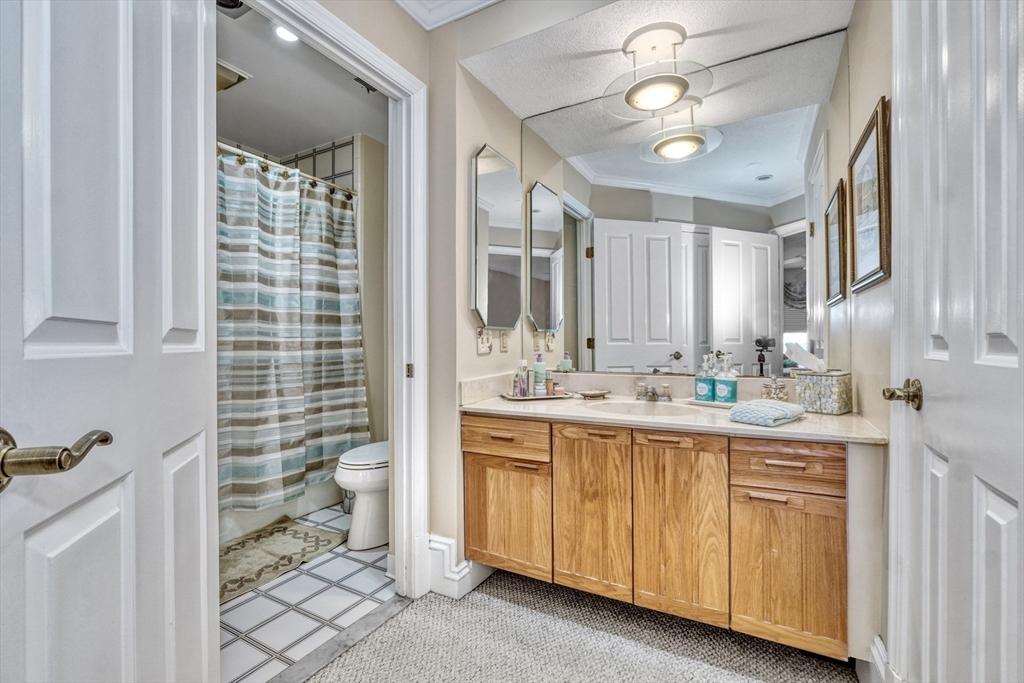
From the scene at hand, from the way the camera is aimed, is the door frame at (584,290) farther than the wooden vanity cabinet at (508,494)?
Yes

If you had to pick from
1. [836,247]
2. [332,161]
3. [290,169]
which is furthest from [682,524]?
[332,161]

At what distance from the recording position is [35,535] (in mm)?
527

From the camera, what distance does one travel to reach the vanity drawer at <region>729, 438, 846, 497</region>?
1.37 m

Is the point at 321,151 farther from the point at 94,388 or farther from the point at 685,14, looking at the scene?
the point at 94,388

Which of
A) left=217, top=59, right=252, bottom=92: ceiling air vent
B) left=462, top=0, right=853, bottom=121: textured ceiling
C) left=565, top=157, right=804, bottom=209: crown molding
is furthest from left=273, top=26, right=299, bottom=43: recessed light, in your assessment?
left=565, top=157, right=804, bottom=209: crown molding

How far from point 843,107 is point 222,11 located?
8.28 ft

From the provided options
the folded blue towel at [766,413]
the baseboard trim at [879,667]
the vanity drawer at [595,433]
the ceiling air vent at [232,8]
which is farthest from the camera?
the ceiling air vent at [232,8]

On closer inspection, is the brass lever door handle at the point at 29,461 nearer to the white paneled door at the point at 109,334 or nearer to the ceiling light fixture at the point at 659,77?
the white paneled door at the point at 109,334

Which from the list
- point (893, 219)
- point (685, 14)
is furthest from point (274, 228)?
point (893, 219)

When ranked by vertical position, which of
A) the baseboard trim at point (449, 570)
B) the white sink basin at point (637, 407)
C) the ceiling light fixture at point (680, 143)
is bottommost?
the baseboard trim at point (449, 570)

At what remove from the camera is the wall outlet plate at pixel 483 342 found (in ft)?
6.99

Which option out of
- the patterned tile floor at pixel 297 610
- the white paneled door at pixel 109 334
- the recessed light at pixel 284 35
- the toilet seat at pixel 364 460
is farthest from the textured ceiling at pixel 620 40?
the patterned tile floor at pixel 297 610

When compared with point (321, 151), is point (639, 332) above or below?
below

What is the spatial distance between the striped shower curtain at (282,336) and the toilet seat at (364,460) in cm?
49
